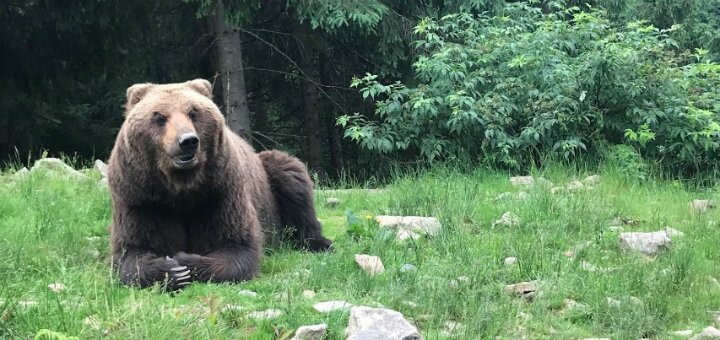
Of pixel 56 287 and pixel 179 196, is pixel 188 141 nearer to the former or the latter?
pixel 179 196

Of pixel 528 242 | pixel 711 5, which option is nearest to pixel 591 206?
pixel 528 242

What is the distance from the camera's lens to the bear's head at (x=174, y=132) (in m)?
4.81

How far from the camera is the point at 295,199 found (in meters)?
6.64

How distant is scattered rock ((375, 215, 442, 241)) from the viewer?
5992 mm

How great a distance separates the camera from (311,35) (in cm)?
1545

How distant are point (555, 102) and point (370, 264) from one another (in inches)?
235

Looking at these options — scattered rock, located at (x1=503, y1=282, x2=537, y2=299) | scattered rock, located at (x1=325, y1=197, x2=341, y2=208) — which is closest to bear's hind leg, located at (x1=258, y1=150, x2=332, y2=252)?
scattered rock, located at (x1=325, y1=197, x2=341, y2=208)

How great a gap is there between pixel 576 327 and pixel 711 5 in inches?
785

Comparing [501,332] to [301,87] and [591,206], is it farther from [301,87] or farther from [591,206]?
[301,87]

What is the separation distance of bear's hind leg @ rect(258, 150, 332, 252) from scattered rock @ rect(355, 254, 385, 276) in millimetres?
1089

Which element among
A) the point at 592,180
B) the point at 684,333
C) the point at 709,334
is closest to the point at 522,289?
the point at 684,333

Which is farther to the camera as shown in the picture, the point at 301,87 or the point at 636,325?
the point at 301,87

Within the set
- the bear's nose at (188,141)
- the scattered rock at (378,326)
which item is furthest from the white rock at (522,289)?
the bear's nose at (188,141)

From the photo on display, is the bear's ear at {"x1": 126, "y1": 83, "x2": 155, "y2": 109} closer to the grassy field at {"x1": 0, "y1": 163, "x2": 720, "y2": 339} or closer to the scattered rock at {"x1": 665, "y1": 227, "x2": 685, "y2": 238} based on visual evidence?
the grassy field at {"x1": 0, "y1": 163, "x2": 720, "y2": 339}
